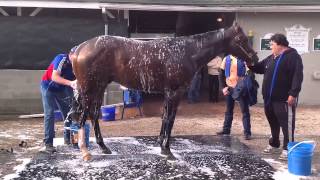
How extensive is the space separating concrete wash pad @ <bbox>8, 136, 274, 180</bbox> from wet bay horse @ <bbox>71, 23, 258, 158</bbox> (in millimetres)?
314

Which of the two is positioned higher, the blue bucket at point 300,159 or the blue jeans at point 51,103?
the blue jeans at point 51,103

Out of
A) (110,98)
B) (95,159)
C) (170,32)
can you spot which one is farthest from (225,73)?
(170,32)

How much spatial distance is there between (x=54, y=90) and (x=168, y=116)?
176 cm

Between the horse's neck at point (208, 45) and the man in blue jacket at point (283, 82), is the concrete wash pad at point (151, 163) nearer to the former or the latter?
the man in blue jacket at point (283, 82)

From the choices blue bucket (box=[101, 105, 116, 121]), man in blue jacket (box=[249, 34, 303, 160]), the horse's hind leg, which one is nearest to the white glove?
the horse's hind leg

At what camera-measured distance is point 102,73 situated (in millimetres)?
6766

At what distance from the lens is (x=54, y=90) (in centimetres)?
721

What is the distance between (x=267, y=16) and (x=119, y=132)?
5.67 m

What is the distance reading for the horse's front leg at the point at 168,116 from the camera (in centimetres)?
687

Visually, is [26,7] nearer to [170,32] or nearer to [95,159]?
[170,32]

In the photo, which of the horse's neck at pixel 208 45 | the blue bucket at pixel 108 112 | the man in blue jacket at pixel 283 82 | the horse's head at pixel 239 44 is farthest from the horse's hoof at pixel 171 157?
the blue bucket at pixel 108 112

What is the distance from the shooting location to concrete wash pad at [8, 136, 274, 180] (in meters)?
6.02

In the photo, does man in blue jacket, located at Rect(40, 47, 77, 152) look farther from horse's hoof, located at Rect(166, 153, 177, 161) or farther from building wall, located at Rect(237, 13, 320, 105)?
building wall, located at Rect(237, 13, 320, 105)

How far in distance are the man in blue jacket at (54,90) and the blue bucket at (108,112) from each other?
3.15 meters
